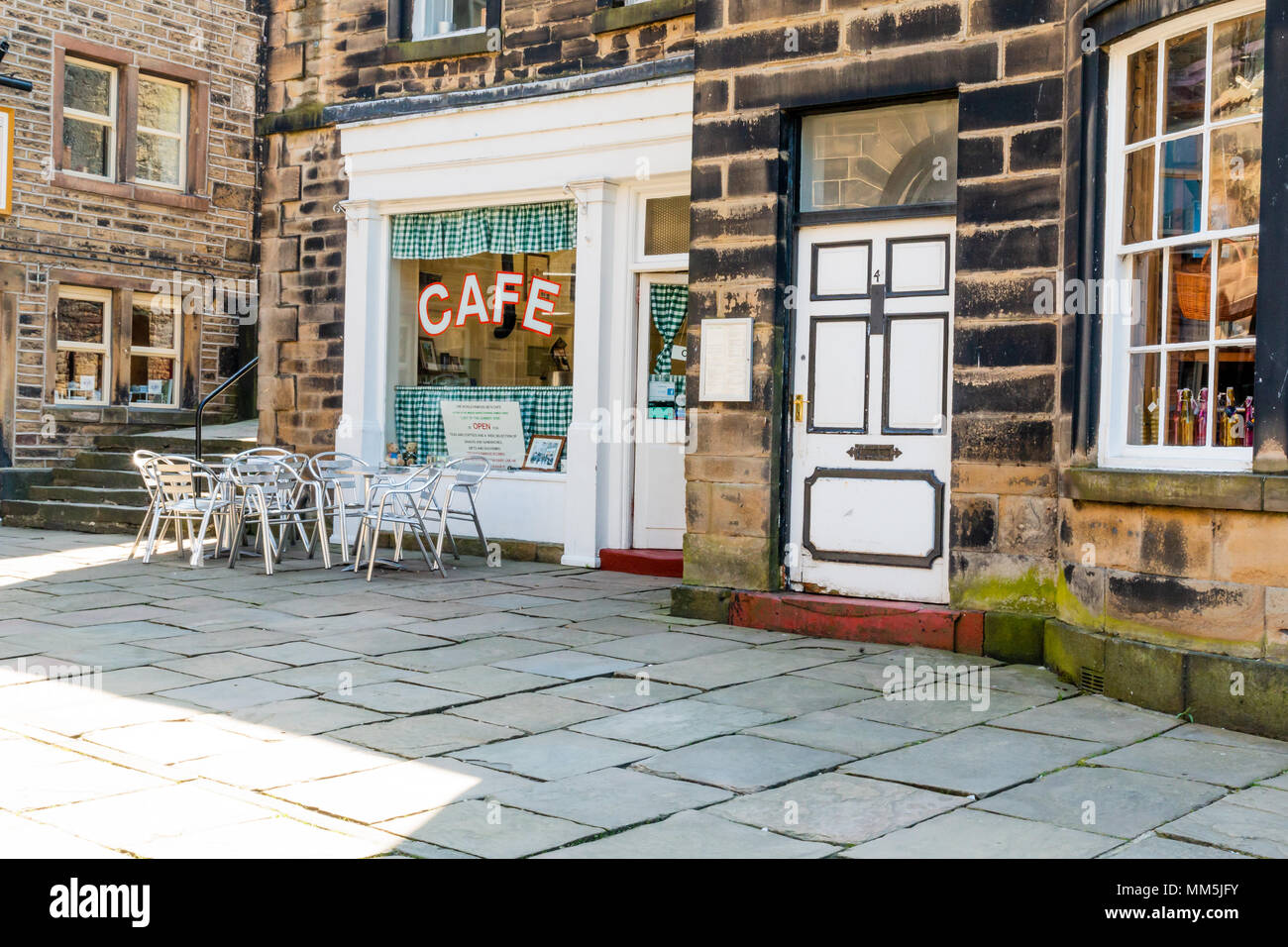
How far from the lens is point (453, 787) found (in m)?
4.52

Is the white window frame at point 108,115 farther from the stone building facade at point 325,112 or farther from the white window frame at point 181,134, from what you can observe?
the stone building facade at point 325,112

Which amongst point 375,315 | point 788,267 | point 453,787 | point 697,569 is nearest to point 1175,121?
point 788,267

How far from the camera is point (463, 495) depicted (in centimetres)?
1172

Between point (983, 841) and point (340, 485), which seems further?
point (340, 485)

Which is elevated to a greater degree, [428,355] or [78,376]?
[428,355]

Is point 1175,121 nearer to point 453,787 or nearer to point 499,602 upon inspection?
point 453,787

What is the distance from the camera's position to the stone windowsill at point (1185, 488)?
18.0 feet

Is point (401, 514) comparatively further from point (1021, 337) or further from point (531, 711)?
point (1021, 337)

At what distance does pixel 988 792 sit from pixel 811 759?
69 centimetres

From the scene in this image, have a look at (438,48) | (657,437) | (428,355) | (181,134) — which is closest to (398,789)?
(657,437)

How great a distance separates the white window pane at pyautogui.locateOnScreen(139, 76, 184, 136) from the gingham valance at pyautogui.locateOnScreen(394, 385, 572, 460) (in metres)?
7.58

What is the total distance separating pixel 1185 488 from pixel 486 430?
22.6 ft

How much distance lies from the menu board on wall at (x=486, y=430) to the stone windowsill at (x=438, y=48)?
116 inches

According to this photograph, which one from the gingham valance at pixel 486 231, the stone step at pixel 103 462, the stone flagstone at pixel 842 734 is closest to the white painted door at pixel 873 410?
the stone flagstone at pixel 842 734
